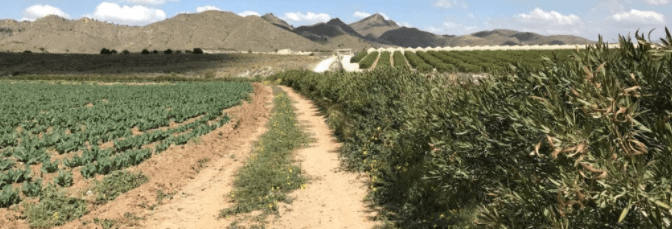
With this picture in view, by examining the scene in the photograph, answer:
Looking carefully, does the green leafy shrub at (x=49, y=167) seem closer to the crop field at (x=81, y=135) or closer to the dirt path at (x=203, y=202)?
the crop field at (x=81, y=135)

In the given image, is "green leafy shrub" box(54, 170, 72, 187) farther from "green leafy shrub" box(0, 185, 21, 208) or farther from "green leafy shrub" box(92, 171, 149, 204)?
"green leafy shrub" box(0, 185, 21, 208)

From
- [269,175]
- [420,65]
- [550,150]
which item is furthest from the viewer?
[420,65]

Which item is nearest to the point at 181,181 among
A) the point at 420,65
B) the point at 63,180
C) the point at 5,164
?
the point at 63,180

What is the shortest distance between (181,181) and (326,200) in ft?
16.3

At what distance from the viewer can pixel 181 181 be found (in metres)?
13.8

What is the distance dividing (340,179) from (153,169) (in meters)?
6.08

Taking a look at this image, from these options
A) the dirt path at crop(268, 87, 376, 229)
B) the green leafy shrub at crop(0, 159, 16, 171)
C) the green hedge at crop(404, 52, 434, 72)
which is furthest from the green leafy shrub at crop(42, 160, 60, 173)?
the green hedge at crop(404, 52, 434, 72)

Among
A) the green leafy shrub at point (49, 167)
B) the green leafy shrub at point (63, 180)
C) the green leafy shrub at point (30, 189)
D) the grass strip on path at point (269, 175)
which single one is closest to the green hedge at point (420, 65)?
the grass strip on path at point (269, 175)

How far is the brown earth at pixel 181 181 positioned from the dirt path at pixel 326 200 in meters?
2.04

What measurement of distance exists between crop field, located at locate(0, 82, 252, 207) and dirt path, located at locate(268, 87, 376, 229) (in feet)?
19.4

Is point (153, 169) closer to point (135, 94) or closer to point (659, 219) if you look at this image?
point (659, 219)

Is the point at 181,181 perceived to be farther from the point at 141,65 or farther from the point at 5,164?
the point at 141,65

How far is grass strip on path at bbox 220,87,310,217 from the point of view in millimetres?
11633

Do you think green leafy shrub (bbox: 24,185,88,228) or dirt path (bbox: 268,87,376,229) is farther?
dirt path (bbox: 268,87,376,229)
